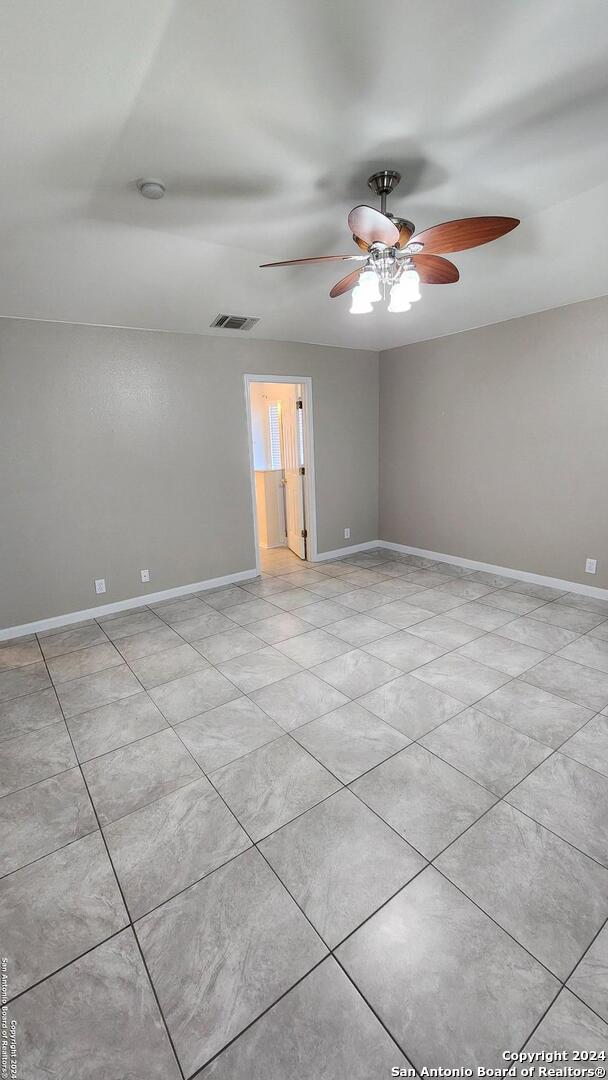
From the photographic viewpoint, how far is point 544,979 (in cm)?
124

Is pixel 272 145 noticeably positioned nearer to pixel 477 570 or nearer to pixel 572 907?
pixel 572 907

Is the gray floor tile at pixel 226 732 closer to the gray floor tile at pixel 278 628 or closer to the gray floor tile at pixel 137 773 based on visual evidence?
the gray floor tile at pixel 137 773

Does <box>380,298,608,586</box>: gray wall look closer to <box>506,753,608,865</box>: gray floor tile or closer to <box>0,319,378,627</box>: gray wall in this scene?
<box>0,319,378,627</box>: gray wall

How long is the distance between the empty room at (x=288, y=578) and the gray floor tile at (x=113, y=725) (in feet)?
0.11

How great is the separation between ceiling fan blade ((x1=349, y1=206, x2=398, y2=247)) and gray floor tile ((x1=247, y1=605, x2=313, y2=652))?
8.41ft

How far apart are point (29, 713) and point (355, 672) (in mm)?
1945

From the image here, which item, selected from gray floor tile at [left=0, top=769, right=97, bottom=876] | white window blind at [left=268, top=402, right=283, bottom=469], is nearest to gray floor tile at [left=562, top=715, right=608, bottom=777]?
gray floor tile at [left=0, top=769, right=97, bottom=876]

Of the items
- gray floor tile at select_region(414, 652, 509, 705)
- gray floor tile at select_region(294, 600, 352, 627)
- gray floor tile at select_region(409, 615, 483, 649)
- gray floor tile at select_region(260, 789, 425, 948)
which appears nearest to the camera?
gray floor tile at select_region(260, 789, 425, 948)

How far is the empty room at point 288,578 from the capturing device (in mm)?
1262

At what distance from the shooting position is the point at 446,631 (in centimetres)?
342

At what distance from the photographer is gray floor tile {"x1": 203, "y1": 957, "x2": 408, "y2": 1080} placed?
1.07 m

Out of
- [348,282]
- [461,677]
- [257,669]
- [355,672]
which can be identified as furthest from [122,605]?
[348,282]

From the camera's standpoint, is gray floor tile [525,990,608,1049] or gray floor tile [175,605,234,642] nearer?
gray floor tile [525,990,608,1049]

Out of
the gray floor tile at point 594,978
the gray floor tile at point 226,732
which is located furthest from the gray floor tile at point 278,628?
the gray floor tile at point 594,978
